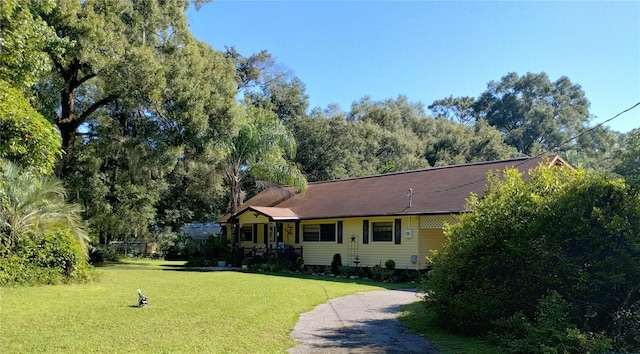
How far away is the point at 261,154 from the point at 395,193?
7534 mm

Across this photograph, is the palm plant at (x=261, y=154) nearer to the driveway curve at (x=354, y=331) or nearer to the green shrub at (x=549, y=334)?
the driveway curve at (x=354, y=331)

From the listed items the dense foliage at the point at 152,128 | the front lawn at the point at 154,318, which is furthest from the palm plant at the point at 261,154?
the front lawn at the point at 154,318

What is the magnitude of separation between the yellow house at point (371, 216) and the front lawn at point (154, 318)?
611 cm

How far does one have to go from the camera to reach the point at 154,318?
336 inches

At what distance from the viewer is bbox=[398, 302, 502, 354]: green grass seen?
6.86 metres

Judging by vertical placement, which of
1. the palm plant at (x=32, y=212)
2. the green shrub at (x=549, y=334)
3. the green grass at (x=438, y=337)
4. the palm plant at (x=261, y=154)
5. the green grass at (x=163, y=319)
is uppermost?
the palm plant at (x=261, y=154)

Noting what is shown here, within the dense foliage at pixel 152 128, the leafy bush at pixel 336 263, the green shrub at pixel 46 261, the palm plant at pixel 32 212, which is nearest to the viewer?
the dense foliage at pixel 152 128

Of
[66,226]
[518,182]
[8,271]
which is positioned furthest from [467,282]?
[66,226]

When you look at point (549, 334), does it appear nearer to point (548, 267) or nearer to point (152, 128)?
point (548, 267)

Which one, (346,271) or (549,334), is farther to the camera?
(346,271)

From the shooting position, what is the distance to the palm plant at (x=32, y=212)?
519 inches

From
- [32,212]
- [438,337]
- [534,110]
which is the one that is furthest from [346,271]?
[534,110]

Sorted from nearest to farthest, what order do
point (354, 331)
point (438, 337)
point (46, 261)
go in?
point (438, 337)
point (354, 331)
point (46, 261)

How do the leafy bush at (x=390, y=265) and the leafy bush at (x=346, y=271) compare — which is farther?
the leafy bush at (x=346, y=271)
